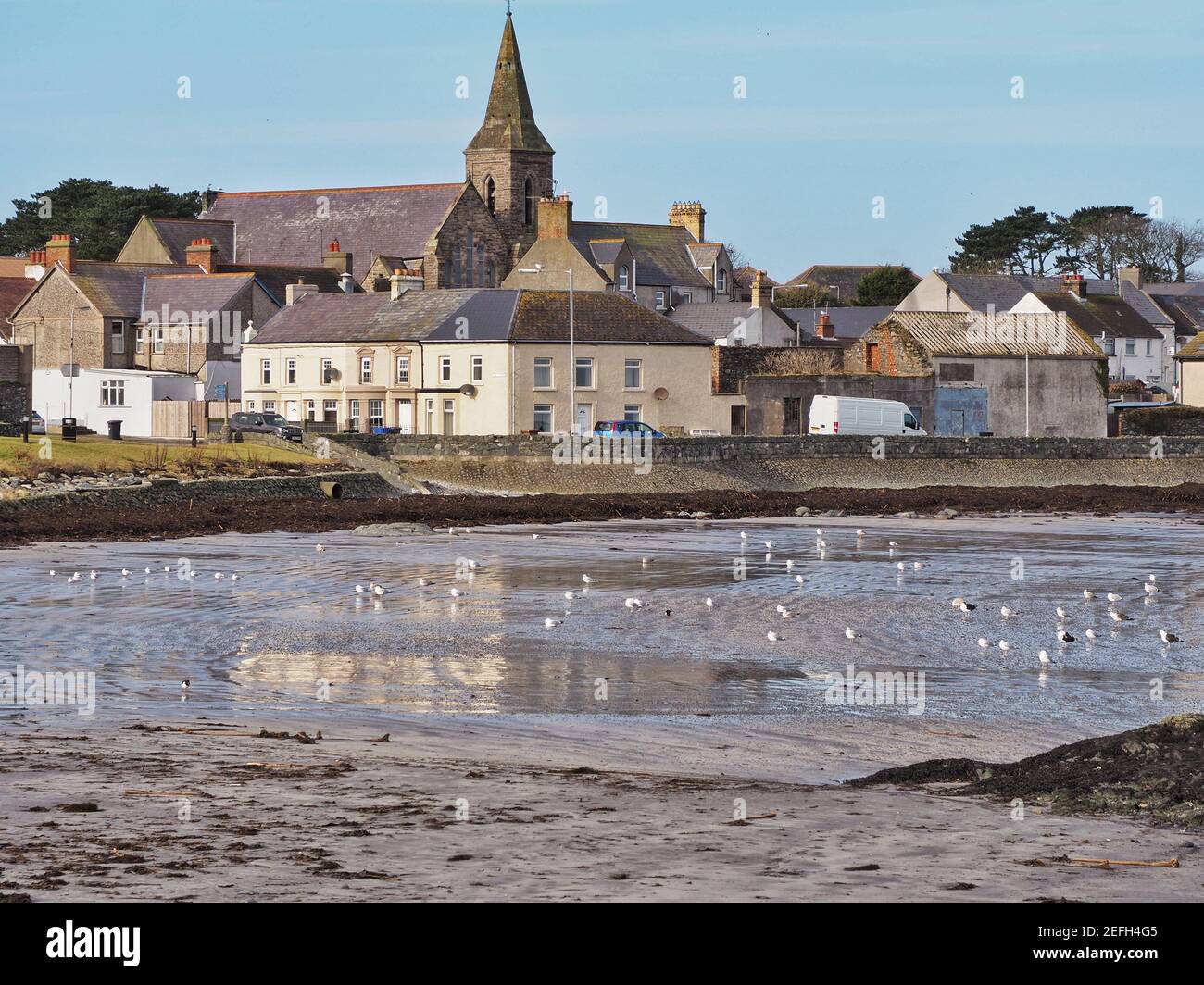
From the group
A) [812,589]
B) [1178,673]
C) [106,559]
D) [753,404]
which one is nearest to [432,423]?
[753,404]

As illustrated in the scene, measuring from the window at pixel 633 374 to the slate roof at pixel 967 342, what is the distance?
39.7 ft

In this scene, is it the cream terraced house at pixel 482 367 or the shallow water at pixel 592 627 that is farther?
A: the cream terraced house at pixel 482 367

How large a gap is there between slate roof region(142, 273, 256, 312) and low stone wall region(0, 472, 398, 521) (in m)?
34.7

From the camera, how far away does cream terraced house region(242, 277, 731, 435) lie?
67.8 meters

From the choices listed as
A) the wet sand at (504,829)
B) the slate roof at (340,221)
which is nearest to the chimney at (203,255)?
the slate roof at (340,221)

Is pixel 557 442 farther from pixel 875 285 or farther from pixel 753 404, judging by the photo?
pixel 875 285

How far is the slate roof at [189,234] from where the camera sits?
10621 centimetres

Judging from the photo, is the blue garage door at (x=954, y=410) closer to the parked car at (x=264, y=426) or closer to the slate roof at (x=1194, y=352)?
the slate roof at (x=1194, y=352)

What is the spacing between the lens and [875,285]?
12144 cm

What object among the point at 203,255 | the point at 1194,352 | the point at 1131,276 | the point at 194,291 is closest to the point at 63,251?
the point at 194,291

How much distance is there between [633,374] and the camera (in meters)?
69.6

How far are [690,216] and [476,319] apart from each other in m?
60.5

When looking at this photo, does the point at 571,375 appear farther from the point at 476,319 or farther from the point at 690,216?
the point at 690,216
